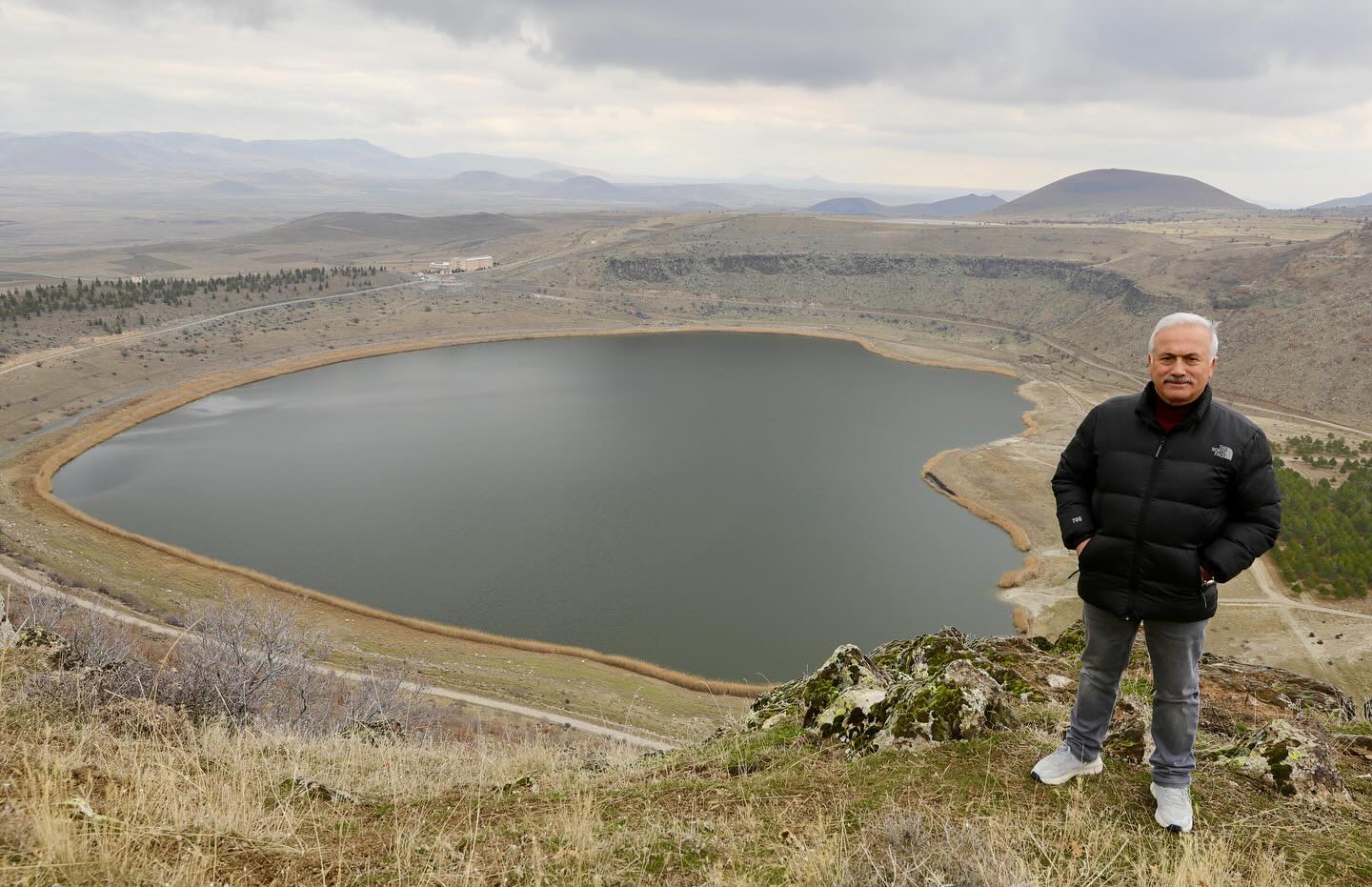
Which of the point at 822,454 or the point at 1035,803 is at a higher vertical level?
the point at 1035,803

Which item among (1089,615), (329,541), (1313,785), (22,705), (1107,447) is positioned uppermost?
(1107,447)

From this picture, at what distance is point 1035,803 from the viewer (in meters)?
4.32

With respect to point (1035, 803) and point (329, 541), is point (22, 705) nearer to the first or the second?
point (1035, 803)

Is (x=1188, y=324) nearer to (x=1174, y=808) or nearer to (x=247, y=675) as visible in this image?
Answer: (x=1174, y=808)

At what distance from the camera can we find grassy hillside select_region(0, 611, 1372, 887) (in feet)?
11.4

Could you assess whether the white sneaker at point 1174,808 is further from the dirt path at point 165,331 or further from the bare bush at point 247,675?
the dirt path at point 165,331

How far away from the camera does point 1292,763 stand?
450cm

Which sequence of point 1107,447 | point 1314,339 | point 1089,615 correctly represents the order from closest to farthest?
1. point 1107,447
2. point 1089,615
3. point 1314,339

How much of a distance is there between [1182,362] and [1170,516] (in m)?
0.86


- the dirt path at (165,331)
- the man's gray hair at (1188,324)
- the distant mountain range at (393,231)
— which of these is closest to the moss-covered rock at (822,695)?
the man's gray hair at (1188,324)

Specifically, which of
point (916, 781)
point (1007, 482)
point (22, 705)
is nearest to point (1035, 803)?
point (916, 781)

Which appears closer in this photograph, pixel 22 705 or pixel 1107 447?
pixel 1107 447

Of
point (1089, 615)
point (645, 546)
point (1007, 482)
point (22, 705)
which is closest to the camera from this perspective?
point (1089, 615)

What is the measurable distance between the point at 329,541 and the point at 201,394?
112 feet
